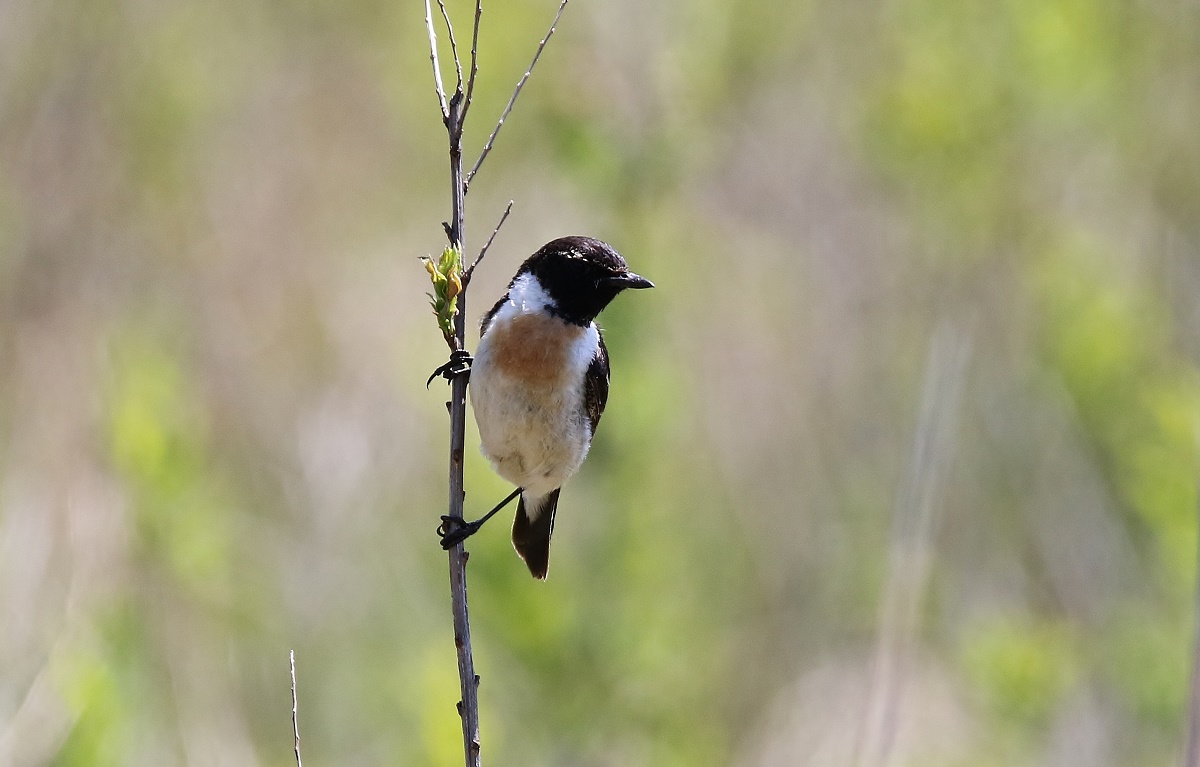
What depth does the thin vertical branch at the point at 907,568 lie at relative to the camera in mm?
3334

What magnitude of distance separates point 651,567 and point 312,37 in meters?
5.03

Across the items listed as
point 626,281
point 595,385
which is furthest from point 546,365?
point 626,281

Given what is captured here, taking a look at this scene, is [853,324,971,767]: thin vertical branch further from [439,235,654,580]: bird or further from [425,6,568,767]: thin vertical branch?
[425,6,568,767]: thin vertical branch

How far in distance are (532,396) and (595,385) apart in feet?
0.90

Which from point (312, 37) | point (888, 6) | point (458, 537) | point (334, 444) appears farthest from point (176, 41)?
point (458, 537)

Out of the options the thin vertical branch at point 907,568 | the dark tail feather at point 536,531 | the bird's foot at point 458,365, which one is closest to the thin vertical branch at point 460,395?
the bird's foot at point 458,365

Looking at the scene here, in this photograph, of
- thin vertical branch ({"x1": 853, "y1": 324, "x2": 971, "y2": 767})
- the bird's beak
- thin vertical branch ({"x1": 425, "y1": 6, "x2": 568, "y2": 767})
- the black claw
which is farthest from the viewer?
the bird's beak

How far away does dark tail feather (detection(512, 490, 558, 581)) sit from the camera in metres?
4.53

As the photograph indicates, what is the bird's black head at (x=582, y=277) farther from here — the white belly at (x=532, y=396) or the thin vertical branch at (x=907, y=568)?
the thin vertical branch at (x=907, y=568)

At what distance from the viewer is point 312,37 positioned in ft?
28.6

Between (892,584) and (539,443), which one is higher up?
(539,443)

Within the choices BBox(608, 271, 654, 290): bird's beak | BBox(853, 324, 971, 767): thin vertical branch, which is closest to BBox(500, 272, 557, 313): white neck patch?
BBox(608, 271, 654, 290): bird's beak

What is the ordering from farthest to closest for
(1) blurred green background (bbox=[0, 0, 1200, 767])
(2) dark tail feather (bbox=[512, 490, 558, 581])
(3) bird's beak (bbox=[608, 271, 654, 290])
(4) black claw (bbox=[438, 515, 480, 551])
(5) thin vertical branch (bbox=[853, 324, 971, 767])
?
(1) blurred green background (bbox=[0, 0, 1200, 767]) < (2) dark tail feather (bbox=[512, 490, 558, 581]) < (3) bird's beak (bbox=[608, 271, 654, 290]) < (5) thin vertical branch (bbox=[853, 324, 971, 767]) < (4) black claw (bbox=[438, 515, 480, 551])

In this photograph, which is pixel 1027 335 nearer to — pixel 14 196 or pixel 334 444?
pixel 334 444
